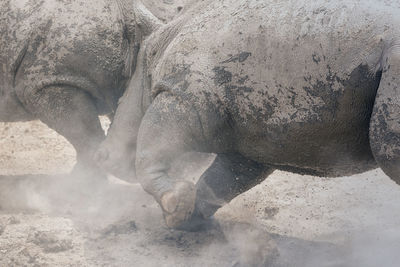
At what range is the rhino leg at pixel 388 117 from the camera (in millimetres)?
2385

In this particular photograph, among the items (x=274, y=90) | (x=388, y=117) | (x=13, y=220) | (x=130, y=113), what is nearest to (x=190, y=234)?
(x=130, y=113)

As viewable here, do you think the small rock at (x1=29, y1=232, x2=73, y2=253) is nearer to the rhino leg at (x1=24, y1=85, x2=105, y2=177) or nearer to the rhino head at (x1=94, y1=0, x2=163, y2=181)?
the rhino head at (x1=94, y1=0, x2=163, y2=181)

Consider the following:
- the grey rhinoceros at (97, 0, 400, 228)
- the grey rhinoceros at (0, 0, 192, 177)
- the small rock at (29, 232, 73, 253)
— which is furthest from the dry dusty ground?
the grey rhinoceros at (0, 0, 192, 177)

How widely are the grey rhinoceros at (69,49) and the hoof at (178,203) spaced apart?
1040 mm

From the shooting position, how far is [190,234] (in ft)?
12.4

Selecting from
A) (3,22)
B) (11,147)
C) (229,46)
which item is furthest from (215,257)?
(11,147)

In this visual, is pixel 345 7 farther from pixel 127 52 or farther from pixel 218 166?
pixel 127 52

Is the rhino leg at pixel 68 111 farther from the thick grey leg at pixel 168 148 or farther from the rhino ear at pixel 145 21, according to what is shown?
the thick grey leg at pixel 168 148

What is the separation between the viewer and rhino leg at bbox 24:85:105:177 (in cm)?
396

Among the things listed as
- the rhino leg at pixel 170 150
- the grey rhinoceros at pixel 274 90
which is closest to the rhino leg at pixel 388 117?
the grey rhinoceros at pixel 274 90

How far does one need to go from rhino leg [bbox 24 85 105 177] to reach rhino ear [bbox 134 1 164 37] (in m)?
0.59

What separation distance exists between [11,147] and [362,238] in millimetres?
3312

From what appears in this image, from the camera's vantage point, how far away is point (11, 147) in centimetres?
551

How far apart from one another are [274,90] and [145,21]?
140 cm
